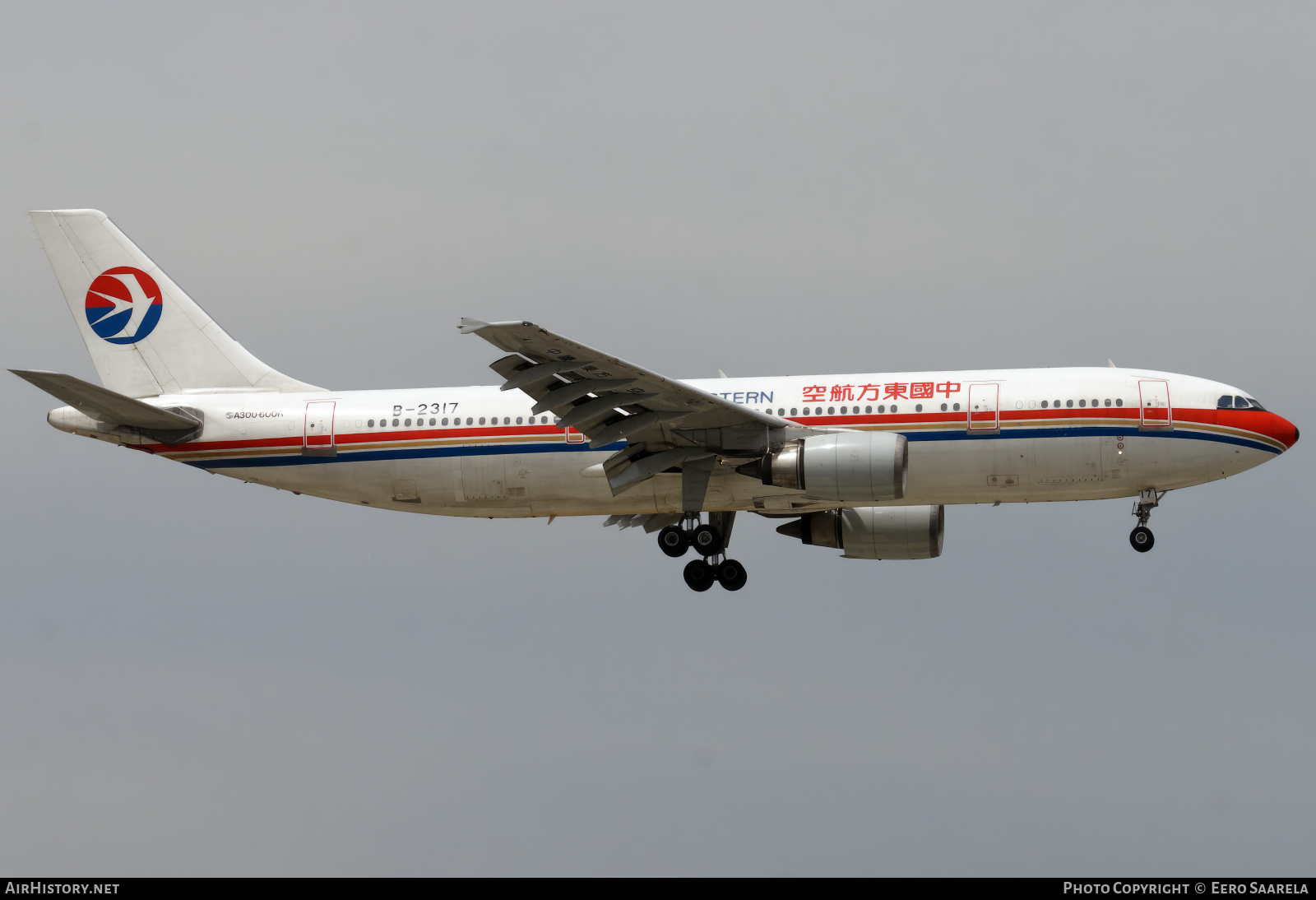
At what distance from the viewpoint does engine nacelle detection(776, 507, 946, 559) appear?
42.2m

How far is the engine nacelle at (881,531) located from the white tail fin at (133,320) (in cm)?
1426

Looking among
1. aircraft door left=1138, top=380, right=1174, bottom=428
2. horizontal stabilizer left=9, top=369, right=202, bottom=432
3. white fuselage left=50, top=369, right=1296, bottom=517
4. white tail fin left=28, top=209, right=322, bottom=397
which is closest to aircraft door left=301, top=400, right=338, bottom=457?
white fuselage left=50, top=369, right=1296, bottom=517

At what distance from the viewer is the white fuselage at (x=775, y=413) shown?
3709cm

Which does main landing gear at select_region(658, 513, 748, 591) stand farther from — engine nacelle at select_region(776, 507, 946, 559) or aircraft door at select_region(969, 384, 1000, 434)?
aircraft door at select_region(969, 384, 1000, 434)

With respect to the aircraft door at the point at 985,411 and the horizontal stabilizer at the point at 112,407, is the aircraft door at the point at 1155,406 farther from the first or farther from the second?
the horizontal stabilizer at the point at 112,407

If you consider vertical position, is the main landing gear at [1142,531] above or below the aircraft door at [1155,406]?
below

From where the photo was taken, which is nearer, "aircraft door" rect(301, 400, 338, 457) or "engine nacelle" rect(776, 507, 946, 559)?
"aircraft door" rect(301, 400, 338, 457)

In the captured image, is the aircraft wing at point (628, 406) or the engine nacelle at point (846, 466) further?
the engine nacelle at point (846, 466)

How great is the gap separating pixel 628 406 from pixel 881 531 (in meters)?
9.10

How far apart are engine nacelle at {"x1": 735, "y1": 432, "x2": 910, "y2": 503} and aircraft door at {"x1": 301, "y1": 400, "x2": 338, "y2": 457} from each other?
11.3m

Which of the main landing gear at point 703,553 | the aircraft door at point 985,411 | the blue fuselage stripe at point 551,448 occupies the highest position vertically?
the aircraft door at point 985,411

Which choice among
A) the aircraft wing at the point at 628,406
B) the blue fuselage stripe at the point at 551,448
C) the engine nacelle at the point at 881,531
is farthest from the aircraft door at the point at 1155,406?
the aircraft wing at the point at 628,406

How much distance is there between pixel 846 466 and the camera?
35.5m

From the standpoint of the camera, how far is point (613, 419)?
3738 cm
